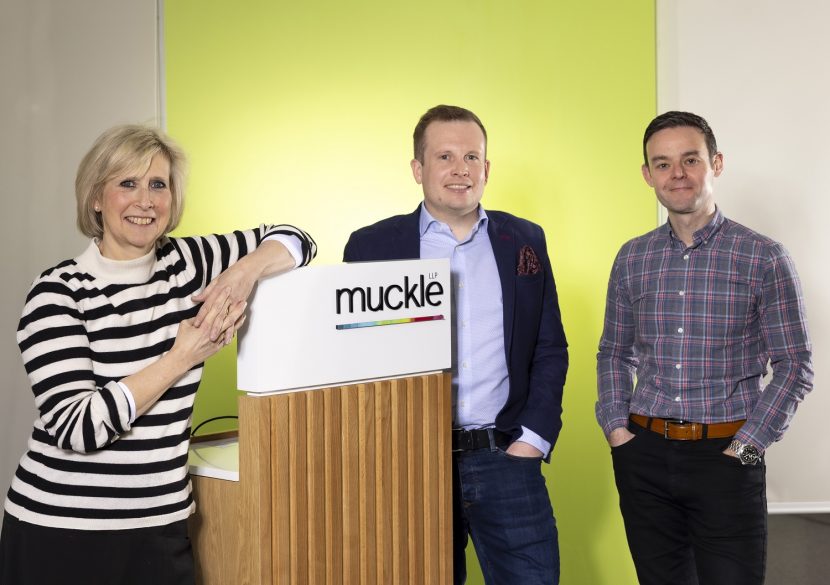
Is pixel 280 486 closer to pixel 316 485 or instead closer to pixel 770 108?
pixel 316 485

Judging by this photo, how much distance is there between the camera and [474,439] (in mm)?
2541

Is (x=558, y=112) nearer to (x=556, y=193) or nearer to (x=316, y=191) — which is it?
(x=556, y=193)

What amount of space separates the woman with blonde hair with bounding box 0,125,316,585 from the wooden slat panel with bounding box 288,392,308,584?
0.22 metres

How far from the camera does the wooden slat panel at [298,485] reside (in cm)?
194

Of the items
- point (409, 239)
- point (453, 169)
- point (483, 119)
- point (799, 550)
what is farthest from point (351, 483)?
point (799, 550)

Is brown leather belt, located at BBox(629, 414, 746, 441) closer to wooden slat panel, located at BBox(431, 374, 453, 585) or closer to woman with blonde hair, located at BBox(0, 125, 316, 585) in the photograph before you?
wooden slat panel, located at BBox(431, 374, 453, 585)

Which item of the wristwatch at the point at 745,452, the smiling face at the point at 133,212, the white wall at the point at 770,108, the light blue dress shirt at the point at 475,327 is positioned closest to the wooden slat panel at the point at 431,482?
the light blue dress shirt at the point at 475,327

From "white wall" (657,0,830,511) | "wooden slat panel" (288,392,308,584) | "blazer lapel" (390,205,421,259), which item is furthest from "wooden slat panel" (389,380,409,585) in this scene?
"white wall" (657,0,830,511)

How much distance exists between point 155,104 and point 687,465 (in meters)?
2.59

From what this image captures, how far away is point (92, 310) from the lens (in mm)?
1947

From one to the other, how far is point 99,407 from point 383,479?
0.64 metres

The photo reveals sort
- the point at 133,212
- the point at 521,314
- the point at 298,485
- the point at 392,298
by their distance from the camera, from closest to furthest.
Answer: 1. the point at 298,485
2. the point at 133,212
3. the point at 392,298
4. the point at 521,314

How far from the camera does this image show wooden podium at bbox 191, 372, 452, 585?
192 cm

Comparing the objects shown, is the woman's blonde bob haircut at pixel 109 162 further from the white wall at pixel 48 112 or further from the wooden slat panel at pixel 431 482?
the white wall at pixel 48 112
